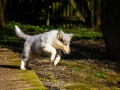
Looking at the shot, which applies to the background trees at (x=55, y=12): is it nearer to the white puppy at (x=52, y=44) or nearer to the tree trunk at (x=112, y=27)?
the tree trunk at (x=112, y=27)

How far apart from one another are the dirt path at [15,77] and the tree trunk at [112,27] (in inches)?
189

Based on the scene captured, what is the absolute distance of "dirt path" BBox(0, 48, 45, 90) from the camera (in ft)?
21.8

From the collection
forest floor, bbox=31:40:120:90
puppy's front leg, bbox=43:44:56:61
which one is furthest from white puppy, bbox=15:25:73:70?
forest floor, bbox=31:40:120:90

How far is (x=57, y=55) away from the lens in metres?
8.26

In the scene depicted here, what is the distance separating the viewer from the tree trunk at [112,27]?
13645mm

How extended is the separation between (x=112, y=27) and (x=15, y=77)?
691cm

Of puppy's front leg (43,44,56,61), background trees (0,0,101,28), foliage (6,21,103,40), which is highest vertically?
puppy's front leg (43,44,56,61)

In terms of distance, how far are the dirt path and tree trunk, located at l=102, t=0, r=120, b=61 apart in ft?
15.7

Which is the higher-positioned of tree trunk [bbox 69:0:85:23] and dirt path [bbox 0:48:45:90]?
dirt path [bbox 0:48:45:90]

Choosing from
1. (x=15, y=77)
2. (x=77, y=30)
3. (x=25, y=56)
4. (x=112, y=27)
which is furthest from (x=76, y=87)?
(x=77, y=30)

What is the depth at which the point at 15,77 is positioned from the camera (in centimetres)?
748

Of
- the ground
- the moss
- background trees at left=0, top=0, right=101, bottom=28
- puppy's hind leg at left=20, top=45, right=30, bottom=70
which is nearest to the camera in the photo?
the moss

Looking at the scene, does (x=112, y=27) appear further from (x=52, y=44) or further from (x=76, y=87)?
(x=76, y=87)

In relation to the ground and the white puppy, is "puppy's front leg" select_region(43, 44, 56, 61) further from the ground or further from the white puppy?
the ground
